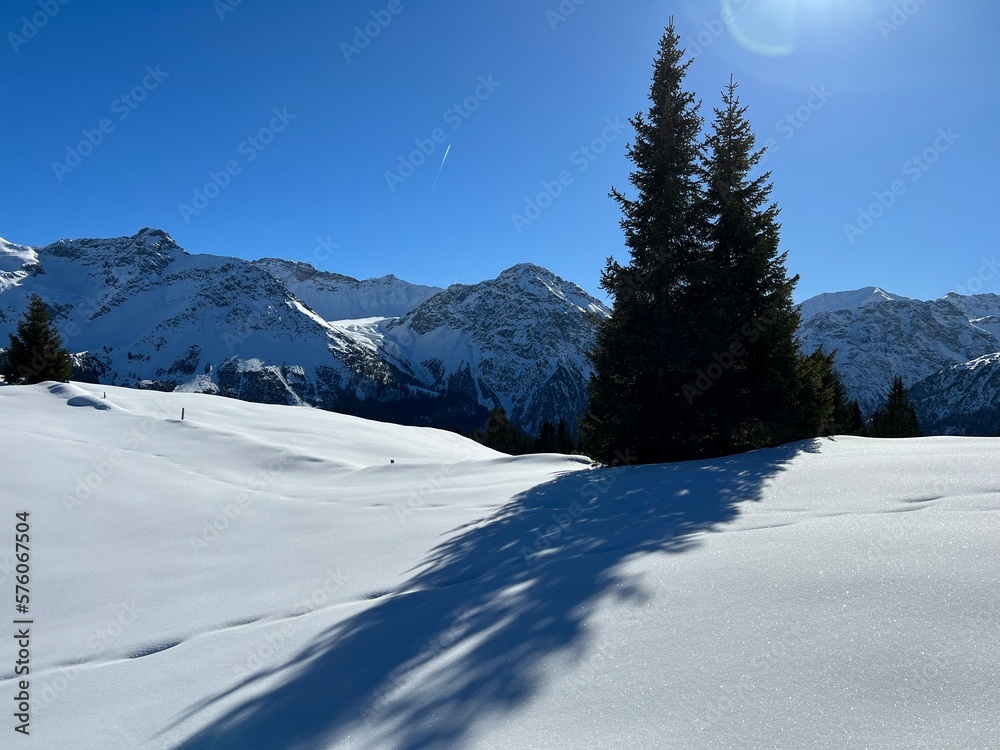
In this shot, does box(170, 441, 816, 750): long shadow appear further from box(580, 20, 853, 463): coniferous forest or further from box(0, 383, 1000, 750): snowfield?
box(580, 20, 853, 463): coniferous forest

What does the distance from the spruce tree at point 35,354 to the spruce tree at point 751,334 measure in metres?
39.3

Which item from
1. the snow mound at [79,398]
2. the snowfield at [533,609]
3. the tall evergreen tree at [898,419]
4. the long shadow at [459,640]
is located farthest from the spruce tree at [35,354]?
the tall evergreen tree at [898,419]

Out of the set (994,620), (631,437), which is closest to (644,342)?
(631,437)

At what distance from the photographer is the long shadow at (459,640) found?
3111 mm

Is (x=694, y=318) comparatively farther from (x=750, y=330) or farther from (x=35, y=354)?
(x=35, y=354)

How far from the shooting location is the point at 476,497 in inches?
391

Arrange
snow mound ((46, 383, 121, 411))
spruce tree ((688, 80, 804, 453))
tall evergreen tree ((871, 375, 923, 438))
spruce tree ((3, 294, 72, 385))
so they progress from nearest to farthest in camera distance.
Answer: spruce tree ((688, 80, 804, 453))
snow mound ((46, 383, 121, 411))
spruce tree ((3, 294, 72, 385))
tall evergreen tree ((871, 375, 923, 438))

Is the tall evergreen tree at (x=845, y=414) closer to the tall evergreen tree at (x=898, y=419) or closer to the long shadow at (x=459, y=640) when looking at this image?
the tall evergreen tree at (x=898, y=419)

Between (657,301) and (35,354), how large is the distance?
39.1 m

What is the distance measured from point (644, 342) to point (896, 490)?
321 inches

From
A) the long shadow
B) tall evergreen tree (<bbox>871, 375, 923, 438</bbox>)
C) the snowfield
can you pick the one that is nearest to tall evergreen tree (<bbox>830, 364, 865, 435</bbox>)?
tall evergreen tree (<bbox>871, 375, 923, 438</bbox>)

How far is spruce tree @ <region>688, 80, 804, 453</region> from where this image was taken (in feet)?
42.1

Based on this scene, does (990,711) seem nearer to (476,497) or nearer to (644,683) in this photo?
(644,683)

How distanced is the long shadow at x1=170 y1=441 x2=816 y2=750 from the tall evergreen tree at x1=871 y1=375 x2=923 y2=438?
41.0m
